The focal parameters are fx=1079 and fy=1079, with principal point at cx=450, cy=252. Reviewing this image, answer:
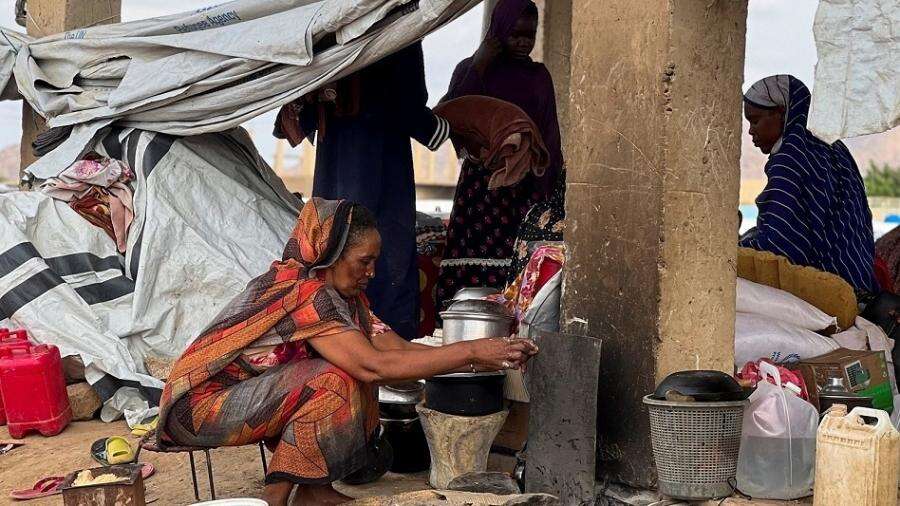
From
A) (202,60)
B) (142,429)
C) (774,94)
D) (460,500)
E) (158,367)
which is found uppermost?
(202,60)

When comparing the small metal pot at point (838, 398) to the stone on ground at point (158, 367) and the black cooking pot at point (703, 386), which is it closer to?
the black cooking pot at point (703, 386)

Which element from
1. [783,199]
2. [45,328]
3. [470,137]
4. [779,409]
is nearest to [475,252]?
[470,137]

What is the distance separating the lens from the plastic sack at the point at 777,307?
4613 mm

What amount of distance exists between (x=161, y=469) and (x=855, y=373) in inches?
113

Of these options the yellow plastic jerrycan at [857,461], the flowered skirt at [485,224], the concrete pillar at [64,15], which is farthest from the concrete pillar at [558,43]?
the yellow plastic jerrycan at [857,461]

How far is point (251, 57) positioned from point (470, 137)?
119cm

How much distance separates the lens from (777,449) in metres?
3.60

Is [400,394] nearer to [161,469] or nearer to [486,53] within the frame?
[161,469]

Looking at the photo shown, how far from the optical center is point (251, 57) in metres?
5.25

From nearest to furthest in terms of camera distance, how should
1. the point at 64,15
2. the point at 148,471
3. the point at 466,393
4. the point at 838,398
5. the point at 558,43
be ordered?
the point at 838,398 → the point at 466,393 → the point at 148,471 → the point at 64,15 → the point at 558,43

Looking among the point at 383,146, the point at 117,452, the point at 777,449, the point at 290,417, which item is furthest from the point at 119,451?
the point at 777,449

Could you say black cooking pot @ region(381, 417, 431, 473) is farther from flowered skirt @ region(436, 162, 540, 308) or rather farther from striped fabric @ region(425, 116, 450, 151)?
flowered skirt @ region(436, 162, 540, 308)

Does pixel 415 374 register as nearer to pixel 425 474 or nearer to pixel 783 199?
pixel 425 474

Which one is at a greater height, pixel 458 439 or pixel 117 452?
pixel 458 439
